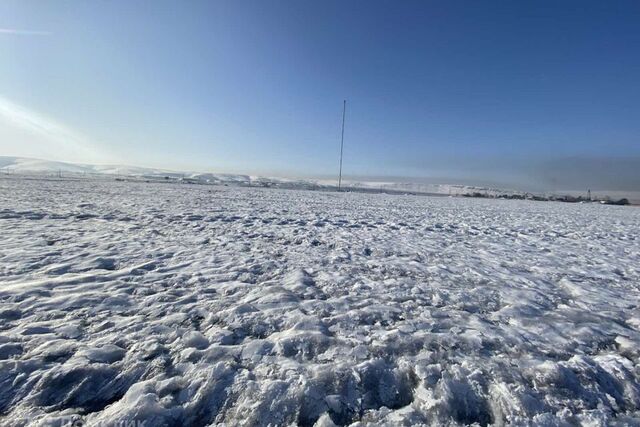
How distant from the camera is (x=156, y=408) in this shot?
2.35 meters

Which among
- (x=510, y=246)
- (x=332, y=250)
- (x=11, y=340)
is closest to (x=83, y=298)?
(x=11, y=340)

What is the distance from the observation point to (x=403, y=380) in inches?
109

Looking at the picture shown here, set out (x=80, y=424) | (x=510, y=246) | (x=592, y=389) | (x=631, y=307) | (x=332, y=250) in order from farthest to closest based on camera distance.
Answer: (x=510, y=246)
(x=332, y=250)
(x=631, y=307)
(x=592, y=389)
(x=80, y=424)

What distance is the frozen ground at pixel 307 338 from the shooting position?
7.96ft

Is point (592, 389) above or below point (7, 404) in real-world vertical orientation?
above

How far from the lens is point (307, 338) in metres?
3.37

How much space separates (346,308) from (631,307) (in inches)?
181

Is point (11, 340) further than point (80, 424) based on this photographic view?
Yes

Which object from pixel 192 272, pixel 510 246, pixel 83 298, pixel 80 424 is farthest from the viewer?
pixel 510 246

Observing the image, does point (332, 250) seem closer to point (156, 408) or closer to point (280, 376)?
point (280, 376)

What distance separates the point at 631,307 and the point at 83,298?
840 cm

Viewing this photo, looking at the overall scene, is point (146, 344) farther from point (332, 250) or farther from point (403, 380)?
point (332, 250)

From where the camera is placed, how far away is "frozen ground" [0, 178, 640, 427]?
95.5 inches

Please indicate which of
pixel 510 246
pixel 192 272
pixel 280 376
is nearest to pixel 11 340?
pixel 192 272
